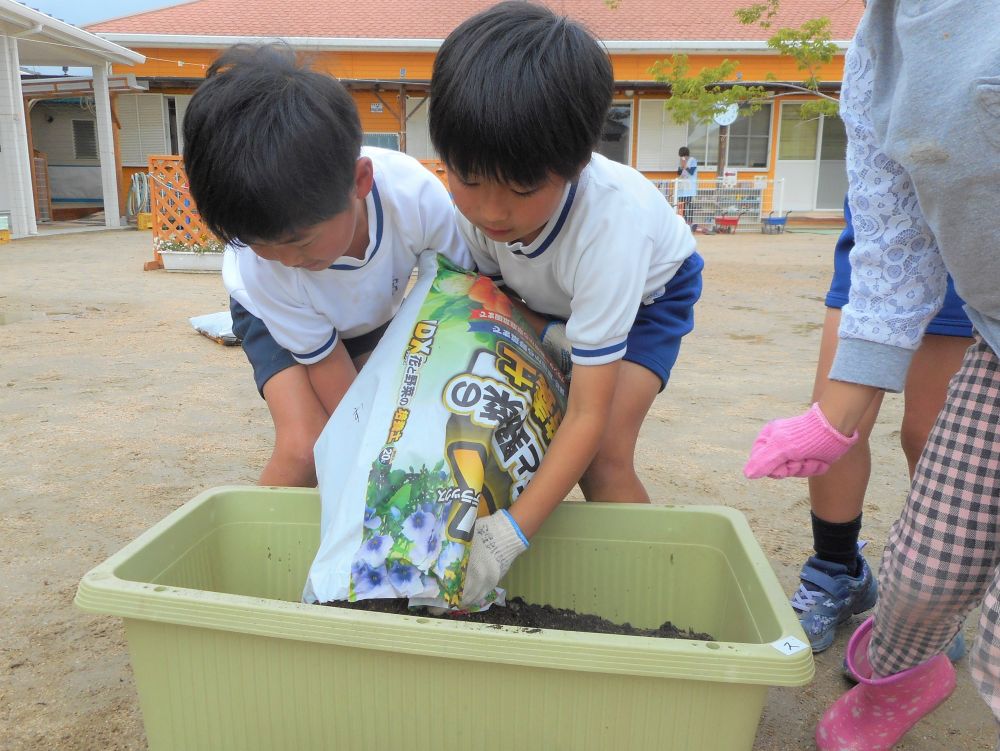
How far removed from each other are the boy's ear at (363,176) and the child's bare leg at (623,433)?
550mm

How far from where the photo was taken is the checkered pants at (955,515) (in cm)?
102

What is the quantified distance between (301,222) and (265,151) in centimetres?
11

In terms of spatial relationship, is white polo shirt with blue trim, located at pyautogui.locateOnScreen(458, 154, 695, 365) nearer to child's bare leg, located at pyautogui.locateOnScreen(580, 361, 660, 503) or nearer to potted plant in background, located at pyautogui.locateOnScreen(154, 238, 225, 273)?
child's bare leg, located at pyautogui.locateOnScreen(580, 361, 660, 503)

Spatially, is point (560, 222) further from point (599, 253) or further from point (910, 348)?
point (910, 348)

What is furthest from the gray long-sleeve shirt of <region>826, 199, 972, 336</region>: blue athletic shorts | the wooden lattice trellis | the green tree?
the green tree

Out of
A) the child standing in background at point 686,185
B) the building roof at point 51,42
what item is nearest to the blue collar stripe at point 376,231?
the building roof at point 51,42

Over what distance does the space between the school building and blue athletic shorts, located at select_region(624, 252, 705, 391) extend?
1175 centimetres

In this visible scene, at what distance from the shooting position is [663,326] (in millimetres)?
1566

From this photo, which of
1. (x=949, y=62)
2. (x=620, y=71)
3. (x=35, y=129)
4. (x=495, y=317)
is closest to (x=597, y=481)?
(x=495, y=317)

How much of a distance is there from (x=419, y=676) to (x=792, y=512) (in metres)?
Answer: 1.37

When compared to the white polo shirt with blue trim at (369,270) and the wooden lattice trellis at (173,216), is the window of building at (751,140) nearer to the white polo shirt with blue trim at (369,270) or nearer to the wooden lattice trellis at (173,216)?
the wooden lattice trellis at (173,216)

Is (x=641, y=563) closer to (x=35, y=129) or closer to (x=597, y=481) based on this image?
(x=597, y=481)

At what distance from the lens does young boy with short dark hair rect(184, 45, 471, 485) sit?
1.22m

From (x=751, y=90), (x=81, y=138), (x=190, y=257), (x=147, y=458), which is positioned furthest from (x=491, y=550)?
(x=81, y=138)
